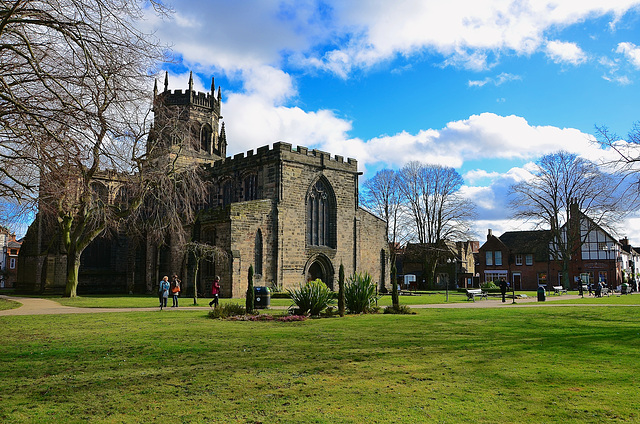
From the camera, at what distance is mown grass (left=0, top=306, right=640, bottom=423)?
6.30m

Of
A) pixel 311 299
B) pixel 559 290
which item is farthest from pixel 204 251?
pixel 559 290

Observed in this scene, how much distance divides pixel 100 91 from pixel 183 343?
19.5ft

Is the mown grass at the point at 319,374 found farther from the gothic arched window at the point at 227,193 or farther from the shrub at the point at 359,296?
the gothic arched window at the point at 227,193

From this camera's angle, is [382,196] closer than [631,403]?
No

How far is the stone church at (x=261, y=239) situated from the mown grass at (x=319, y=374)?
799 inches

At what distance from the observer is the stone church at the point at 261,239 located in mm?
35188

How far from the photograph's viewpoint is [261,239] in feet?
118

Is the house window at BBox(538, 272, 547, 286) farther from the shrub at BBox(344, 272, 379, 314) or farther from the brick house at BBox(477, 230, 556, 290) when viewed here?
the shrub at BBox(344, 272, 379, 314)

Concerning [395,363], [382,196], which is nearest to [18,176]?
[395,363]

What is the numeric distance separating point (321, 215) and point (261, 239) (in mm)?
6398

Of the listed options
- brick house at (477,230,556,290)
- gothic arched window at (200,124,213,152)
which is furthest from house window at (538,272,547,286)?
gothic arched window at (200,124,213,152)

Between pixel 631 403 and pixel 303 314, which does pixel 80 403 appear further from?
pixel 303 314

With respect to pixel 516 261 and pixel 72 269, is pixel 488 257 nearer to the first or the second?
pixel 516 261

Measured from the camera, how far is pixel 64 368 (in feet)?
28.7
